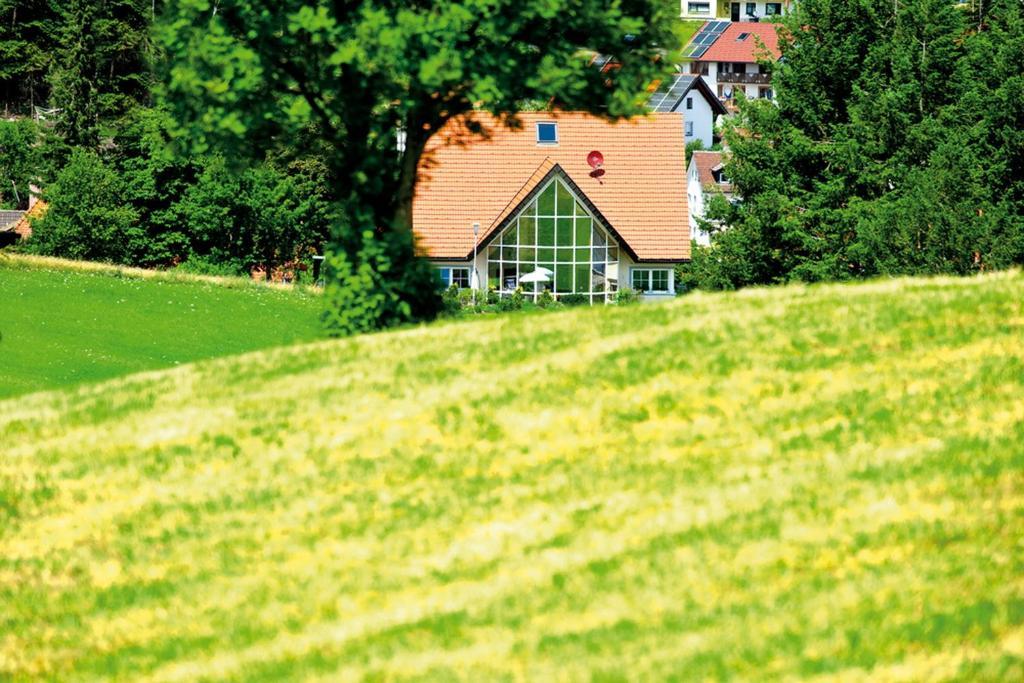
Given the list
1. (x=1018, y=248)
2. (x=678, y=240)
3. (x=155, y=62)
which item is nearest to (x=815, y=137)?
(x=678, y=240)

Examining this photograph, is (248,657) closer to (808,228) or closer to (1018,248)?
(1018,248)

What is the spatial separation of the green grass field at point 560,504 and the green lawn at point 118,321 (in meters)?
15.3


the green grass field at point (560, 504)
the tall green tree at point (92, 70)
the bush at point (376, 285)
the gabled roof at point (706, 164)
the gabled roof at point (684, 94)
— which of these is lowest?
the green grass field at point (560, 504)

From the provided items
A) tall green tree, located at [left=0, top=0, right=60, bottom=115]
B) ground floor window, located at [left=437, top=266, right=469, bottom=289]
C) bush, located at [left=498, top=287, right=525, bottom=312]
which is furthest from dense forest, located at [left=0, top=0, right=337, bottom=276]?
bush, located at [left=498, top=287, right=525, bottom=312]

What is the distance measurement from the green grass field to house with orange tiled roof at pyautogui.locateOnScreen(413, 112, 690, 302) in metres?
53.6

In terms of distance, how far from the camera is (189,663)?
14.7 metres

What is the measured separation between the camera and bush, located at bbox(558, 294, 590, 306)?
75.6 metres

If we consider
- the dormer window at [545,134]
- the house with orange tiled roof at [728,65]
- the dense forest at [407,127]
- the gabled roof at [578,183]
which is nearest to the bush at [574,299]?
the gabled roof at [578,183]

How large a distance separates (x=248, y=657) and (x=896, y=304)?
1188 centimetres

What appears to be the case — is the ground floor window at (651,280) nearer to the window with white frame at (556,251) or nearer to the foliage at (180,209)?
the window with white frame at (556,251)

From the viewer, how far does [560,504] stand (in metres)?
17.2

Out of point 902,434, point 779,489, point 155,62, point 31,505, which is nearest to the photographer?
point 779,489

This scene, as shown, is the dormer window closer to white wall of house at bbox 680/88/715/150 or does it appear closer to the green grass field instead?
the green grass field

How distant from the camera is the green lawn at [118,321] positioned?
39.3m
